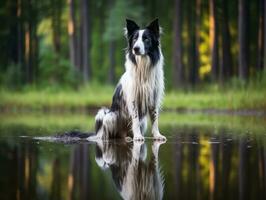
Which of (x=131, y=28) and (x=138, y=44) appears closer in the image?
(x=138, y=44)

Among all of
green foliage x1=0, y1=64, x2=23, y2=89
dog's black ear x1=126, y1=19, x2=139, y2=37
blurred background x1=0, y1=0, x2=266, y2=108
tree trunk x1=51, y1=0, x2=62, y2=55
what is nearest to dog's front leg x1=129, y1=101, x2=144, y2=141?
dog's black ear x1=126, y1=19, x2=139, y2=37

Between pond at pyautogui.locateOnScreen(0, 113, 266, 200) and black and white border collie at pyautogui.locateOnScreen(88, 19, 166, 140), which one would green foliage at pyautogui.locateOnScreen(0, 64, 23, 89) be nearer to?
pond at pyautogui.locateOnScreen(0, 113, 266, 200)

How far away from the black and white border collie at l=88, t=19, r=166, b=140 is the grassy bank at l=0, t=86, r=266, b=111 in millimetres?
10612

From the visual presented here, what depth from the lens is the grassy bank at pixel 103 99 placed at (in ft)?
73.7

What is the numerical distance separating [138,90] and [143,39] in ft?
2.64

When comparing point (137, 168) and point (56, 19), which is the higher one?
point (56, 19)

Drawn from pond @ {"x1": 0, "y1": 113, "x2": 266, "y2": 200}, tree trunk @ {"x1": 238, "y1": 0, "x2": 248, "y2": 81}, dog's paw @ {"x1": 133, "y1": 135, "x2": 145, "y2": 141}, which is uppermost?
tree trunk @ {"x1": 238, "y1": 0, "x2": 248, "y2": 81}

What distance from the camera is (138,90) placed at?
11.0m

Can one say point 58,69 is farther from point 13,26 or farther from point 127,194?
point 127,194

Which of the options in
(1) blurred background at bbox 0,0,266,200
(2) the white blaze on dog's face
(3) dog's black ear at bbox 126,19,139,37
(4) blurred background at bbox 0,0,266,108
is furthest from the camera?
(4) blurred background at bbox 0,0,266,108

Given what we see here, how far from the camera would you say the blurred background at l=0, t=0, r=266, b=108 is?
32312mm

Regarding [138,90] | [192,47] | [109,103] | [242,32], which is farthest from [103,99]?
[192,47]

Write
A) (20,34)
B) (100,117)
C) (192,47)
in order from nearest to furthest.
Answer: (100,117), (20,34), (192,47)

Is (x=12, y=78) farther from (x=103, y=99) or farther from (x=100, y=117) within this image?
(x=100, y=117)
